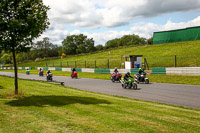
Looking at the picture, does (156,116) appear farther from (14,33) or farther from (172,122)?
(14,33)

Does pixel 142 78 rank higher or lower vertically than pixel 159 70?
lower

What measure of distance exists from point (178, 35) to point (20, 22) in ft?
175

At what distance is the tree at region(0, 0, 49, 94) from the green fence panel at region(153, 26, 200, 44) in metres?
51.3

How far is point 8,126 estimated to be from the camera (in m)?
5.36

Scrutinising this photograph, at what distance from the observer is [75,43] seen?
114m

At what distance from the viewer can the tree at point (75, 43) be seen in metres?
112

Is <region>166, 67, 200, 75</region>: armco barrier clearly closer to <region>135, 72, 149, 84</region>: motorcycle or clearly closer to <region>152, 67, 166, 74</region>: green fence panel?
<region>152, 67, 166, 74</region>: green fence panel

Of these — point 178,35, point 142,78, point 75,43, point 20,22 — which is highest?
point 75,43

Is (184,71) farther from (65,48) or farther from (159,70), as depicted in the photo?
(65,48)

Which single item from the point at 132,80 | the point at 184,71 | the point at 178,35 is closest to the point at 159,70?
the point at 184,71

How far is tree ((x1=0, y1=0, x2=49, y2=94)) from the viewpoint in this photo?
8648 mm

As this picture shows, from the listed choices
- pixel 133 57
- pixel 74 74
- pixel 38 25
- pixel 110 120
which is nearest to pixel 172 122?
pixel 110 120

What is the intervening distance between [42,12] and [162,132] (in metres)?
7.29

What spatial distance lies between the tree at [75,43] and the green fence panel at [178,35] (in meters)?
55.1
